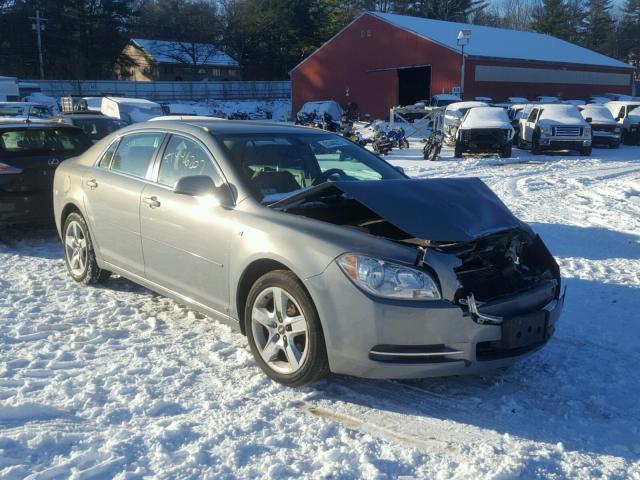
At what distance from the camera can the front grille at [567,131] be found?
20484 mm

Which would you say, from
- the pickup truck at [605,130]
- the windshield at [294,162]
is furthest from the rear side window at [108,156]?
the pickup truck at [605,130]

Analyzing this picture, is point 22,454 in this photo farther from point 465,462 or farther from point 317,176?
point 317,176

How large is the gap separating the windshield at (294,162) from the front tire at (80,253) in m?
2.05

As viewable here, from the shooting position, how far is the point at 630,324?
512 cm

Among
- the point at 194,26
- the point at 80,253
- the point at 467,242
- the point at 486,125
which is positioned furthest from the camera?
the point at 194,26

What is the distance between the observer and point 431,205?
4.13 metres

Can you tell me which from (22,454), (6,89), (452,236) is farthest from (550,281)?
(6,89)

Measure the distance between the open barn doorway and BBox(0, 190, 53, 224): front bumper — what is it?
32783mm

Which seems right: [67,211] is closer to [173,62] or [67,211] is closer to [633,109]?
[633,109]

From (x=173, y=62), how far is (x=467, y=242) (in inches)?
2570

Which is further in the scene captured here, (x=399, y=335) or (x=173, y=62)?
(x=173, y=62)

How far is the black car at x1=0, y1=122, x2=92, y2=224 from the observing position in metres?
7.59

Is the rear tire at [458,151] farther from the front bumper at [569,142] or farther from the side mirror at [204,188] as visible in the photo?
the side mirror at [204,188]

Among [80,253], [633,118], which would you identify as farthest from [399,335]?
[633,118]
